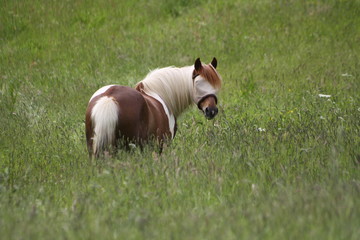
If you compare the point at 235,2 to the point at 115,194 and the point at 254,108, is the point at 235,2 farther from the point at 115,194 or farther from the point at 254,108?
the point at 115,194

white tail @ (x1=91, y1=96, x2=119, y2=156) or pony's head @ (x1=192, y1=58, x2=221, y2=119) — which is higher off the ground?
white tail @ (x1=91, y1=96, x2=119, y2=156)

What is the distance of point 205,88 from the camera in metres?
6.83

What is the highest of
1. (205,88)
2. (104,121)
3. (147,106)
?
(104,121)

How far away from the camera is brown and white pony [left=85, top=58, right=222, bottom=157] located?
558 centimetres

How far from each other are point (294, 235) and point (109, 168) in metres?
2.33

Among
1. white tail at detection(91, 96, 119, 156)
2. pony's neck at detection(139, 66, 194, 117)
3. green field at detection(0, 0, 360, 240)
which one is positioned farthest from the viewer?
pony's neck at detection(139, 66, 194, 117)

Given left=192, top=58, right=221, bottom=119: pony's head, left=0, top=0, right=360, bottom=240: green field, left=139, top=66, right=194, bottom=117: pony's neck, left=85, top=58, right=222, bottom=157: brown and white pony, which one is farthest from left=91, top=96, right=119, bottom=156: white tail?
left=192, top=58, right=221, bottom=119: pony's head

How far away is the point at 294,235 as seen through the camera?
9.96ft

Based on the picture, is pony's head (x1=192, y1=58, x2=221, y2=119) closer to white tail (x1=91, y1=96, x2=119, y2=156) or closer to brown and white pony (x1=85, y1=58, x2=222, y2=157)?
brown and white pony (x1=85, y1=58, x2=222, y2=157)

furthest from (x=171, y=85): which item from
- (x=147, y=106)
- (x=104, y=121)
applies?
(x=104, y=121)

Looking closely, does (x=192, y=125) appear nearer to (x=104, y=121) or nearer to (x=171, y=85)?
(x=171, y=85)

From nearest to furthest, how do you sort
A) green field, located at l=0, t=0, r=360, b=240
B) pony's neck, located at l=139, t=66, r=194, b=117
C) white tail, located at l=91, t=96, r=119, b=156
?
green field, located at l=0, t=0, r=360, b=240 → white tail, located at l=91, t=96, r=119, b=156 → pony's neck, located at l=139, t=66, r=194, b=117

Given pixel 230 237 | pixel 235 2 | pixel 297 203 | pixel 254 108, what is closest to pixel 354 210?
pixel 297 203

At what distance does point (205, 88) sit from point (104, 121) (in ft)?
5.73
